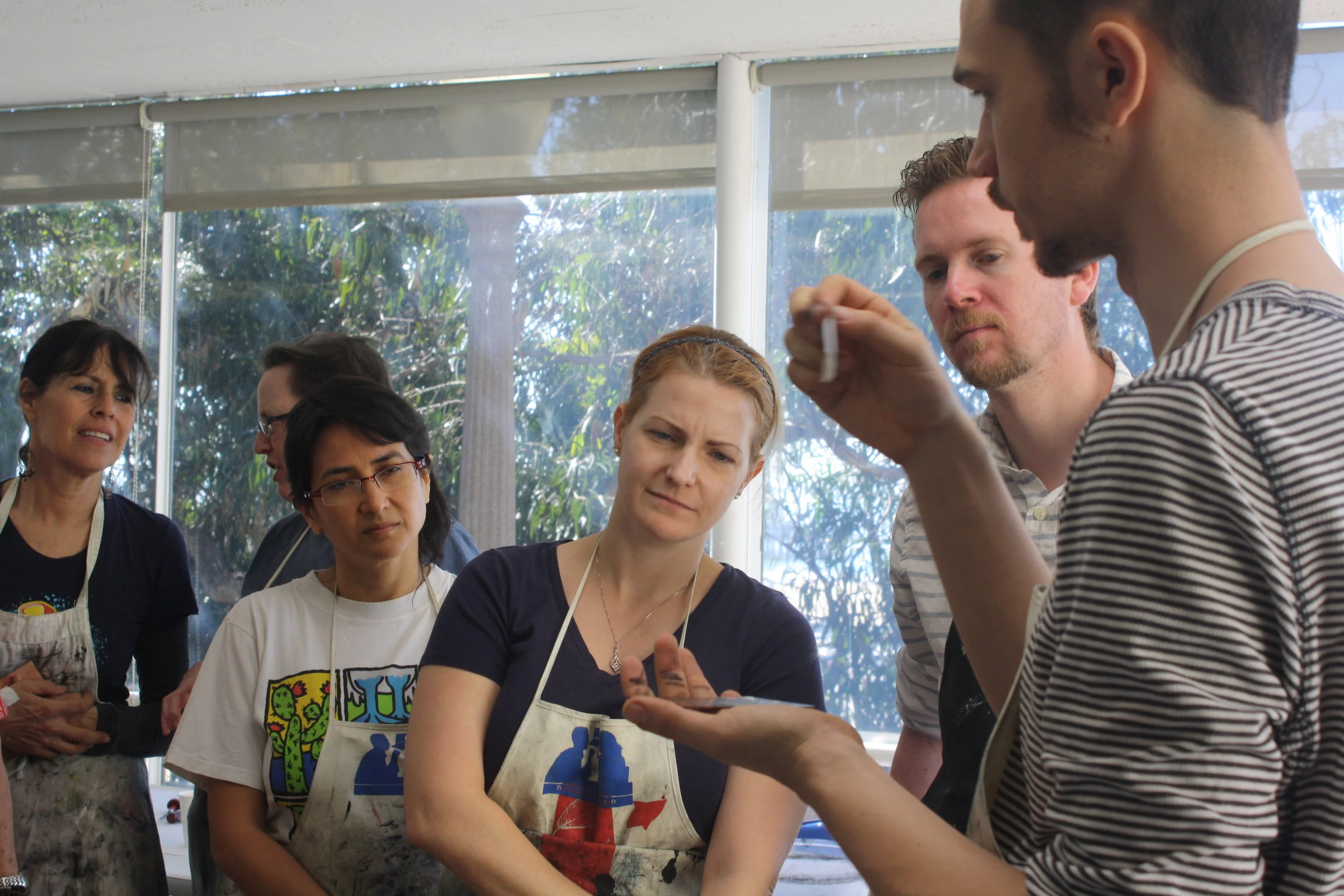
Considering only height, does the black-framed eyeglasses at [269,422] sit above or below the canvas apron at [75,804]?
above

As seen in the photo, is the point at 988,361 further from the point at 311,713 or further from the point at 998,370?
the point at 311,713

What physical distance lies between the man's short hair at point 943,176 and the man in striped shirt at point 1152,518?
2.59 ft

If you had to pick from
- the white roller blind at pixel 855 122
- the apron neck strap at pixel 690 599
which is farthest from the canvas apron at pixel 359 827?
the white roller blind at pixel 855 122

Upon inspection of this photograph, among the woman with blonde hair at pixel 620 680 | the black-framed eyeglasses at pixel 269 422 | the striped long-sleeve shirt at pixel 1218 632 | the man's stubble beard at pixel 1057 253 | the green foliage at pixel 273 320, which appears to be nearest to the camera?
the striped long-sleeve shirt at pixel 1218 632

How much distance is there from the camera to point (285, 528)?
2.44m

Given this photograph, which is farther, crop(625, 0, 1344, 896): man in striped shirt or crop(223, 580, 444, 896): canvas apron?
crop(223, 580, 444, 896): canvas apron

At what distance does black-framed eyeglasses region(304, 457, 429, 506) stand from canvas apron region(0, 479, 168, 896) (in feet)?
2.52

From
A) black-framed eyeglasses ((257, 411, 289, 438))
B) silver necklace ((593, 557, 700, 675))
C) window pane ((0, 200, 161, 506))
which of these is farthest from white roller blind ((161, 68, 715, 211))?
silver necklace ((593, 557, 700, 675))

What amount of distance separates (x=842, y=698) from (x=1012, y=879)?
8.09 ft

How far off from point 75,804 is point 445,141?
222 cm

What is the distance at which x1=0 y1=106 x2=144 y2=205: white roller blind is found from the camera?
3.62 metres

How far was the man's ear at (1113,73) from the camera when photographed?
0.69 metres

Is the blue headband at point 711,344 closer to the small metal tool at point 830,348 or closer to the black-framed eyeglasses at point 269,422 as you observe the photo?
the small metal tool at point 830,348

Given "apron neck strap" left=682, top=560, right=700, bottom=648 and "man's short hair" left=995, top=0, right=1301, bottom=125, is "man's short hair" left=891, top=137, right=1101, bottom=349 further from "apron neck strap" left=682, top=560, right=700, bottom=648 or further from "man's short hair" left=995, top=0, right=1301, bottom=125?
"man's short hair" left=995, top=0, right=1301, bottom=125
